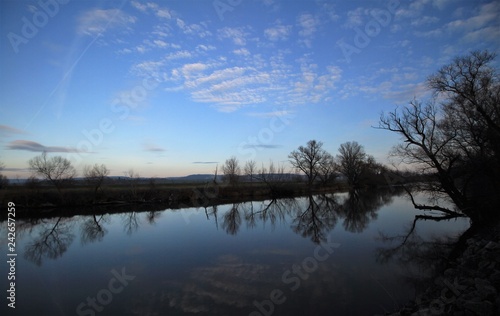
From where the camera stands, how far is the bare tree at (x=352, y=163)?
68.2m

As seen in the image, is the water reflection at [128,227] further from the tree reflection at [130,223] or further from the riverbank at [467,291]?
the riverbank at [467,291]

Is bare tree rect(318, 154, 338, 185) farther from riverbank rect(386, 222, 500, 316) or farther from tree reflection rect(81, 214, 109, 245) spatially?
riverbank rect(386, 222, 500, 316)

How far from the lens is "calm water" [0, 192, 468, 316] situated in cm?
729

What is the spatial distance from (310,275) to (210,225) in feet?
40.3

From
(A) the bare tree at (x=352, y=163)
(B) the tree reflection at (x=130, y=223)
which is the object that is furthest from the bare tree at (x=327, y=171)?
(B) the tree reflection at (x=130, y=223)

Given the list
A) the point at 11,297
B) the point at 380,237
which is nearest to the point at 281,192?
the point at 380,237

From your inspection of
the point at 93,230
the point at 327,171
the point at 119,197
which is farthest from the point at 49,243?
the point at 327,171

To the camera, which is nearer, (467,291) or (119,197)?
(467,291)

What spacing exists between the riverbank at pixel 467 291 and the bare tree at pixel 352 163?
62133 mm

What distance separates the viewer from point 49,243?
1578 centimetres

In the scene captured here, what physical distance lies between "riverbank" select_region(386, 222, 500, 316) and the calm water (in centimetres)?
76

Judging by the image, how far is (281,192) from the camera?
4553cm

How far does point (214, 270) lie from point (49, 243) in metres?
11.8

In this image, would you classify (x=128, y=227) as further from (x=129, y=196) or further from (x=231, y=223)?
(x=129, y=196)
